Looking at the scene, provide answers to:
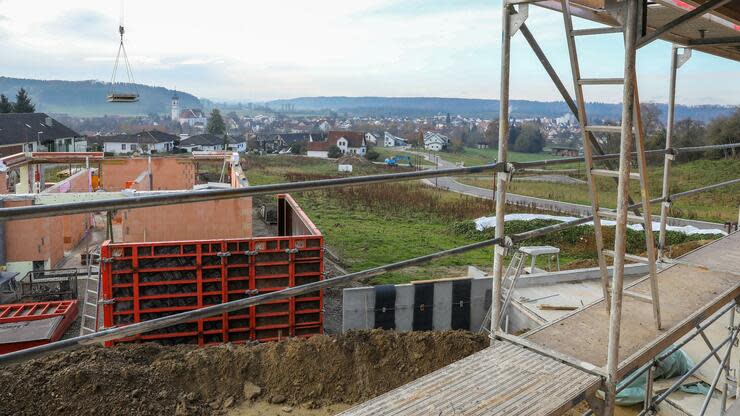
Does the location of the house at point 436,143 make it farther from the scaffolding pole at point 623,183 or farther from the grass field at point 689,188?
the scaffolding pole at point 623,183

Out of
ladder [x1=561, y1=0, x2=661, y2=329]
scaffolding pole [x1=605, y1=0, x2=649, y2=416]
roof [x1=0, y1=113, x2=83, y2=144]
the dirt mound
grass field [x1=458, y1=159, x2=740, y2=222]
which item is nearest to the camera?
scaffolding pole [x1=605, y1=0, x2=649, y2=416]

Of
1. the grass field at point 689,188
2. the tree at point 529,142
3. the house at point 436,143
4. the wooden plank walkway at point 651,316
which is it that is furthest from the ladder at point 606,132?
the house at point 436,143

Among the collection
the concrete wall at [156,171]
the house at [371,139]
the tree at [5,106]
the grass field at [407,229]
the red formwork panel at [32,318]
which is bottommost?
the grass field at [407,229]

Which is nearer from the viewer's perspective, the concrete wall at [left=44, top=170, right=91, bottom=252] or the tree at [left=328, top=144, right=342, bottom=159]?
the concrete wall at [left=44, top=170, right=91, bottom=252]

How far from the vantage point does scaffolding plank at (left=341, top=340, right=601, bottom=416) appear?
2.20 metres

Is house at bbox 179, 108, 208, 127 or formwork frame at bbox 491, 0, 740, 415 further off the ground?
house at bbox 179, 108, 208, 127

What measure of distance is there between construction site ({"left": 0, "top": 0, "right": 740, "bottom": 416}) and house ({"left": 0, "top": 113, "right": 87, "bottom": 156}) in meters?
27.5

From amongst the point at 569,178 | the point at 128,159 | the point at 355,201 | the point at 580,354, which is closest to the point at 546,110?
the point at 569,178

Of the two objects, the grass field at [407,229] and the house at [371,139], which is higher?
the house at [371,139]

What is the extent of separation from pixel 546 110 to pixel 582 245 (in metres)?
141

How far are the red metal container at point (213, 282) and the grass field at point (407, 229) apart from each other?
3750 mm

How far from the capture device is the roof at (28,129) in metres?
39.6

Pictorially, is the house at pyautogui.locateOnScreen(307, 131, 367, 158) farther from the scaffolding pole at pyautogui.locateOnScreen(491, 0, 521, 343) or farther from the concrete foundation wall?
the scaffolding pole at pyautogui.locateOnScreen(491, 0, 521, 343)

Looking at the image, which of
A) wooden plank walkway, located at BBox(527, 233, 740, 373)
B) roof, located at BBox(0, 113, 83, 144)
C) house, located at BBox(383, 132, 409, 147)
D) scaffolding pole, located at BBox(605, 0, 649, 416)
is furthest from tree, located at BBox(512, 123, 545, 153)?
scaffolding pole, located at BBox(605, 0, 649, 416)
